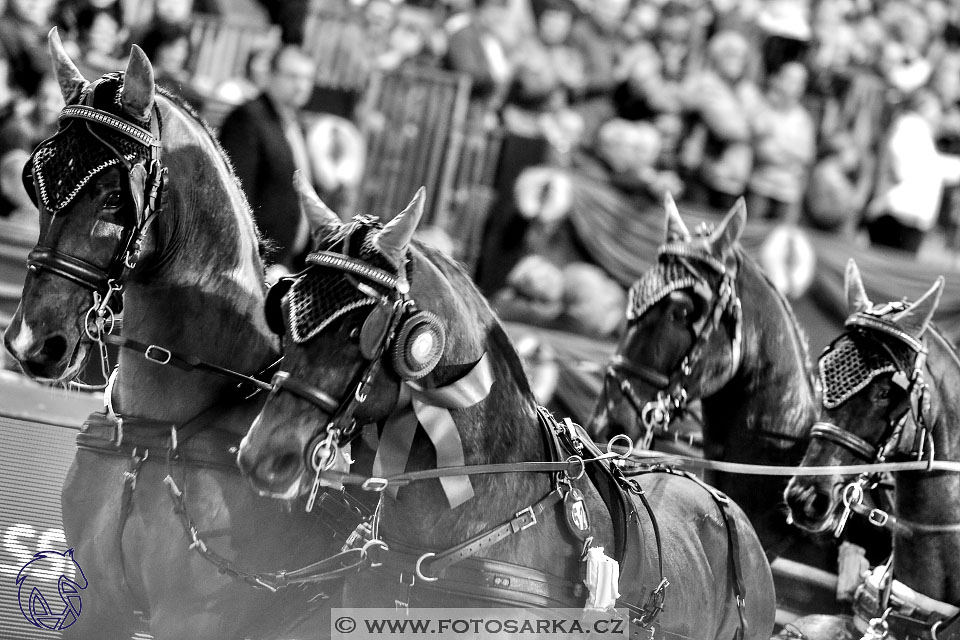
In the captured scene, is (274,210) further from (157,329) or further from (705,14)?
(705,14)

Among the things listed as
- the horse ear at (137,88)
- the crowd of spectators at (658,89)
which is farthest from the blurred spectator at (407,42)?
the horse ear at (137,88)

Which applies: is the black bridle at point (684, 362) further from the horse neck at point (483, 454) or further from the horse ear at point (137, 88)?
the horse ear at point (137, 88)

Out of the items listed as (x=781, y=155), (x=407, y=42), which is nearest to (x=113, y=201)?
(x=407, y=42)

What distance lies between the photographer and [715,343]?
3.95 meters

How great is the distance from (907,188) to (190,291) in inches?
283

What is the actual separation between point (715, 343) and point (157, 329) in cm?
195

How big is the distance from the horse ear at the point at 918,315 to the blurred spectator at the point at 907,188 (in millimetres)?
5395

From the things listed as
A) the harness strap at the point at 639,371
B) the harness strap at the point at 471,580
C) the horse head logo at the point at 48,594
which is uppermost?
the harness strap at the point at 639,371

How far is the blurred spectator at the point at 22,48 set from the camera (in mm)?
6379

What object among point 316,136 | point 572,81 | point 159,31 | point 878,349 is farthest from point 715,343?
point 572,81

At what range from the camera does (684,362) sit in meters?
3.91

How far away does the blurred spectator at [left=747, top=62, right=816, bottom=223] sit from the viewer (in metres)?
8.16

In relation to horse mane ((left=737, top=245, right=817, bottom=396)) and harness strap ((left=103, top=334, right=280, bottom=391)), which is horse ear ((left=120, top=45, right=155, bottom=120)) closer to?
harness strap ((left=103, top=334, right=280, bottom=391))

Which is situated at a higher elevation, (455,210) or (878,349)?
(878,349)
